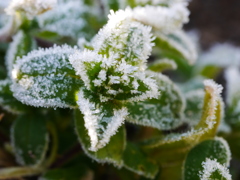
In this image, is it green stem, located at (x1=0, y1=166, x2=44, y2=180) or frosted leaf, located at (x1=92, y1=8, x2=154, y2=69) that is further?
green stem, located at (x1=0, y1=166, x2=44, y2=180)

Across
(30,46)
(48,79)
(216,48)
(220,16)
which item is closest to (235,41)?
(220,16)

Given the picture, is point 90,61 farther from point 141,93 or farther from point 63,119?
point 63,119

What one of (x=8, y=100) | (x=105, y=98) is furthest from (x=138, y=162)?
(x=8, y=100)

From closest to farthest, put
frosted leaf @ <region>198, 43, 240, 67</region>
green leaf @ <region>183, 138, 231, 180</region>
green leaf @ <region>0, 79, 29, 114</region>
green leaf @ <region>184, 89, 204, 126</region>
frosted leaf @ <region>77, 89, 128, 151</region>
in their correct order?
frosted leaf @ <region>77, 89, 128, 151</region> < green leaf @ <region>183, 138, 231, 180</region> < green leaf @ <region>0, 79, 29, 114</region> < green leaf @ <region>184, 89, 204, 126</region> < frosted leaf @ <region>198, 43, 240, 67</region>

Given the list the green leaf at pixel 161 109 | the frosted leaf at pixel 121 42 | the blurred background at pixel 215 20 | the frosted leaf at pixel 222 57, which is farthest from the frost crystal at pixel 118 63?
the blurred background at pixel 215 20

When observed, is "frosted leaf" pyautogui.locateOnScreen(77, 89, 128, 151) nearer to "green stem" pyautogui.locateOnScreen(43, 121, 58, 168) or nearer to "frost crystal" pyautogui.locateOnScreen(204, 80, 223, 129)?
"frost crystal" pyautogui.locateOnScreen(204, 80, 223, 129)

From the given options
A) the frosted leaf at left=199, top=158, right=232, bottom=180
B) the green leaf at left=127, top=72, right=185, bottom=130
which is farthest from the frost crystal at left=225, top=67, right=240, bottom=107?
the frosted leaf at left=199, top=158, right=232, bottom=180
